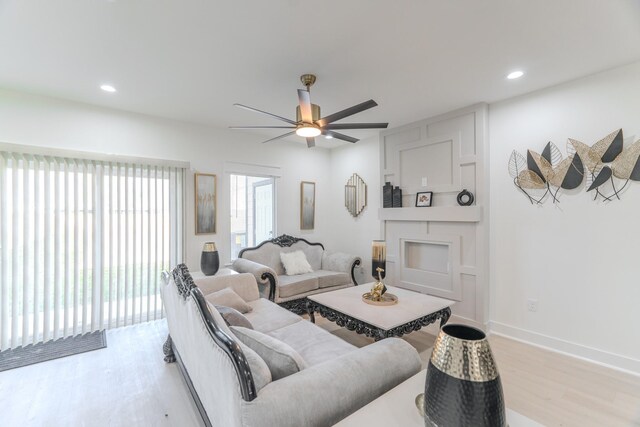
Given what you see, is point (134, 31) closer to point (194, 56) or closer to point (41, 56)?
point (194, 56)

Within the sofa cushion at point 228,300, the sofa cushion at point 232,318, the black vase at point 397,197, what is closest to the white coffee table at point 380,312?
the sofa cushion at point 228,300

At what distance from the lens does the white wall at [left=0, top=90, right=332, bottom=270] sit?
9.87 feet

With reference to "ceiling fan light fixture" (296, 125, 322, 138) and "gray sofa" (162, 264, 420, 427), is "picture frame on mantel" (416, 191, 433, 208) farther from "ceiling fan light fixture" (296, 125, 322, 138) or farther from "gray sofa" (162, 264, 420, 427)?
"gray sofa" (162, 264, 420, 427)

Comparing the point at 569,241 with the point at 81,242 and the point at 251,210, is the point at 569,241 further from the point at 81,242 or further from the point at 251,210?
the point at 81,242

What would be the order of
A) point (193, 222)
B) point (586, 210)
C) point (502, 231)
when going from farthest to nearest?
point (193, 222) → point (502, 231) → point (586, 210)

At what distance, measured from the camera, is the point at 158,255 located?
12.1ft

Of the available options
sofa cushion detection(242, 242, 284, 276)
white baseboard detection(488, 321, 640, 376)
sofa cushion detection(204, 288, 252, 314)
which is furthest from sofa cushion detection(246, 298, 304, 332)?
white baseboard detection(488, 321, 640, 376)

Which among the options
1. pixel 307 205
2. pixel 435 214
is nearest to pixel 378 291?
pixel 435 214

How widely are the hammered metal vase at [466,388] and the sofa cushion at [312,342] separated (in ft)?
3.80

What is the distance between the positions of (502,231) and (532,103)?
143cm

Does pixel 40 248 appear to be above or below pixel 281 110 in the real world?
below

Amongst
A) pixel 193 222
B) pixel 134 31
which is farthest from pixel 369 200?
pixel 134 31

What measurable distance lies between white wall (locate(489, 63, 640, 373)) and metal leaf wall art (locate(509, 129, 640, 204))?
7cm

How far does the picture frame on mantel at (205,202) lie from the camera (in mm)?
3980
